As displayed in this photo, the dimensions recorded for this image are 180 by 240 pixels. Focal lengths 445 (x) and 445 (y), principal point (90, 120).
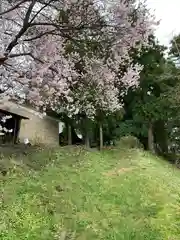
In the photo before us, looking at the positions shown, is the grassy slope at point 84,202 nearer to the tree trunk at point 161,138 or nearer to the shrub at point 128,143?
the shrub at point 128,143

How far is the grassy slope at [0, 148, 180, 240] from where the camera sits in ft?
32.6

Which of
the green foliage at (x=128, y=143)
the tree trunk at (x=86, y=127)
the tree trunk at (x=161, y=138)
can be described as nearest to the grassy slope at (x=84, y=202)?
the green foliage at (x=128, y=143)

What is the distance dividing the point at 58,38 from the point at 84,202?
437 cm

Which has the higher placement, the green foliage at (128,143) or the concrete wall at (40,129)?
the concrete wall at (40,129)

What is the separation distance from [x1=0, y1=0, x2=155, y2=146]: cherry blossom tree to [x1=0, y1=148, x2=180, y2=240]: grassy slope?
2.62 m

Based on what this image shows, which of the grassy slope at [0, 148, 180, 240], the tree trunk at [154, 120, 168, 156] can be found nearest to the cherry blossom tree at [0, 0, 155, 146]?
the grassy slope at [0, 148, 180, 240]

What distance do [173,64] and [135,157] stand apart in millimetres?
9450

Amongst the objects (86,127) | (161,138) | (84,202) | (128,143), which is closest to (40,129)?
(86,127)

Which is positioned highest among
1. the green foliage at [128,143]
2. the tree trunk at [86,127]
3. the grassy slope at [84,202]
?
the tree trunk at [86,127]

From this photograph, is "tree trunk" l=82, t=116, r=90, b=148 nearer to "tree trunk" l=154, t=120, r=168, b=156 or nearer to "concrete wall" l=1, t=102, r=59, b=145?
"concrete wall" l=1, t=102, r=59, b=145

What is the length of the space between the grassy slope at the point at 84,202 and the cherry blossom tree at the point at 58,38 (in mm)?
2622

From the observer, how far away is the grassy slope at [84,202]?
995 cm

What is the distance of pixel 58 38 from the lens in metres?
11.2

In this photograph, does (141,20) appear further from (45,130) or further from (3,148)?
(45,130)
